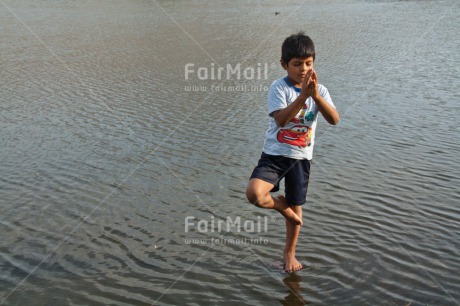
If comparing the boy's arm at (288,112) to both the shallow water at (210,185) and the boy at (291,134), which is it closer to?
the boy at (291,134)

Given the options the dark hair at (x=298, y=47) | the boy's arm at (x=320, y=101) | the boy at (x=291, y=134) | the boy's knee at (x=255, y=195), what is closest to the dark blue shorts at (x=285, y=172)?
the boy at (x=291, y=134)

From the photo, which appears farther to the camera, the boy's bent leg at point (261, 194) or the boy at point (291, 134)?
the boy's bent leg at point (261, 194)

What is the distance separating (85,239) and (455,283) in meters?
3.01

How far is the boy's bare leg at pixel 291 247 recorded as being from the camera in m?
4.29

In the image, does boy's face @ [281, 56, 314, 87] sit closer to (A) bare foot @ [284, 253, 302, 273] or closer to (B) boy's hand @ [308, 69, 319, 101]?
(B) boy's hand @ [308, 69, 319, 101]

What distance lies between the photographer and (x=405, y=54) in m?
14.2

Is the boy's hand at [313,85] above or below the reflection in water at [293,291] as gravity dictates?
above

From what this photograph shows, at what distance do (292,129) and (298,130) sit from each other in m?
0.05

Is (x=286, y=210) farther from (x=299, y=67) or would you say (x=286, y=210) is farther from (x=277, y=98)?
(x=299, y=67)

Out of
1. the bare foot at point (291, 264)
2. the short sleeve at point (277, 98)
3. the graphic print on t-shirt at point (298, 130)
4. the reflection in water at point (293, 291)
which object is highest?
the short sleeve at point (277, 98)

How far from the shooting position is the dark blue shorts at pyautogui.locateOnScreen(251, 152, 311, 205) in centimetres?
416

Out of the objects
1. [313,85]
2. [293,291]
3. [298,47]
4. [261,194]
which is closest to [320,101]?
[313,85]

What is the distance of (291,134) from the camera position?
4156 millimetres

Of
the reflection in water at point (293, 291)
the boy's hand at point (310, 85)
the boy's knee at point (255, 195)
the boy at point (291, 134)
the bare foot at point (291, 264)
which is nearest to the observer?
the boy's hand at point (310, 85)
